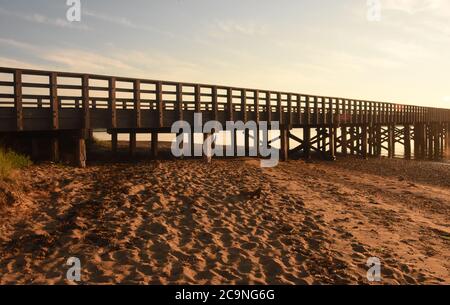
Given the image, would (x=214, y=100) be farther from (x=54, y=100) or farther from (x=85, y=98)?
(x=54, y=100)

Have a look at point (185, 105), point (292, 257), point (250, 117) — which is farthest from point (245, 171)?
point (292, 257)

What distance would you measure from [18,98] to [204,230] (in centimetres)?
674

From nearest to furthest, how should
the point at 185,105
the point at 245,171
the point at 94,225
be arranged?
the point at 94,225, the point at 245,171, the point at 185,105

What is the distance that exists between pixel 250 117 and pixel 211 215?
400 inches

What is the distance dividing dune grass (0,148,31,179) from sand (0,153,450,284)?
313 millimetres

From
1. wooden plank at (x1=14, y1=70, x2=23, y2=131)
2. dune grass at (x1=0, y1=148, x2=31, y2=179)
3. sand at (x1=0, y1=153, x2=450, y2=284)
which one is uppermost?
wooden plank at (x1=14, y1=70, x2=23, y2=131)

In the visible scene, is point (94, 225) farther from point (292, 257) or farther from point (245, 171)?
point (245, 171)

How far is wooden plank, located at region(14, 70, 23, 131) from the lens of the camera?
11.1 meters

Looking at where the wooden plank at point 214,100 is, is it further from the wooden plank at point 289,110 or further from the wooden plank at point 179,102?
the wooden plank at point 289,110

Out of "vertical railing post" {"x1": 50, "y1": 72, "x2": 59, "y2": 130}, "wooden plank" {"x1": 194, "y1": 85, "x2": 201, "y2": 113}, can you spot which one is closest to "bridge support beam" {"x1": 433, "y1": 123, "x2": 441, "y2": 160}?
"wooden plank" {"x1": 194, "y1": 85, "x2": 201, "y2": 113}

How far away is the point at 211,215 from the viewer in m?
9.27

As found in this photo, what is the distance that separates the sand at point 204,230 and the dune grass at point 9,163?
0.31 m

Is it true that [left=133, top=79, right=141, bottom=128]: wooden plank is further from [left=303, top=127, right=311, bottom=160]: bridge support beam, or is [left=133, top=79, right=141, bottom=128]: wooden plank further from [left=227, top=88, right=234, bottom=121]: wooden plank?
[left=303, top=127, right=311, bottom=160]: bridge support beam

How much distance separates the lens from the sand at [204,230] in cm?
662
